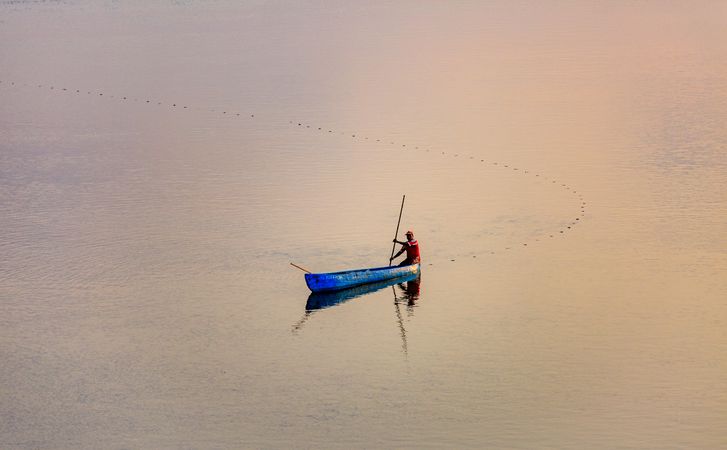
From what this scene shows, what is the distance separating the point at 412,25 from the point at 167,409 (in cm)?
3719

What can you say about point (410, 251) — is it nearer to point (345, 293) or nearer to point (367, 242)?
point (345, 293)

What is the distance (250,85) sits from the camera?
44062 mm

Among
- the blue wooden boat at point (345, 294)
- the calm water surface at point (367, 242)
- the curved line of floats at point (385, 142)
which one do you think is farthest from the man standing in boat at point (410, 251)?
the curved line of floats at point (385, 142)

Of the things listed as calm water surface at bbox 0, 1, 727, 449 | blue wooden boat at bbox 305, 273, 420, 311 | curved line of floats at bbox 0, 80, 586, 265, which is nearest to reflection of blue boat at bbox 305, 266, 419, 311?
blue wooden boat at bbox 305, 273, 420, 311

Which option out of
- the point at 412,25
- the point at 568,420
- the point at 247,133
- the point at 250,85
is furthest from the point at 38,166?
the point at 412,25

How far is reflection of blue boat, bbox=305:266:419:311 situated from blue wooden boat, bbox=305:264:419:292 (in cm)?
9

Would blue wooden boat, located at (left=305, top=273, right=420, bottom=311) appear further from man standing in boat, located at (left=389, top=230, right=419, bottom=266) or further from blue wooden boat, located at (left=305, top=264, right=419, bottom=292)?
man standing in boat, located at (left=389, top=230, right=419, bottom=266)

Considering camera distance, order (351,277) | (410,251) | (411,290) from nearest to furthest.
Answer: (351,277) < (411,290) < (410,251)

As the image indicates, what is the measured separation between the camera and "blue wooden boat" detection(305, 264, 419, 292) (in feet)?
79.5

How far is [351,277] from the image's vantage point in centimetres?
2456

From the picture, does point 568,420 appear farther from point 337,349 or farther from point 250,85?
point 250,85

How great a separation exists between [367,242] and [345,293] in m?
2.59

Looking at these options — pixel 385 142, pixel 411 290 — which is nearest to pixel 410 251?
pixel 411 290

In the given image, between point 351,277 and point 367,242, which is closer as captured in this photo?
point 351,277
